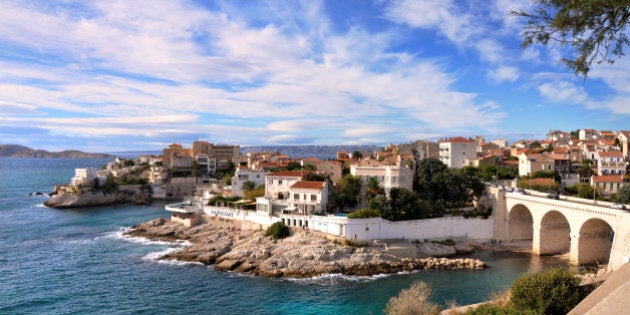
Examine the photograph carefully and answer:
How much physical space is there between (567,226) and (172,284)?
3072cm

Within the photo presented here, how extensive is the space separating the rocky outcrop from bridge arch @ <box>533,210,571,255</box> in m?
57.4

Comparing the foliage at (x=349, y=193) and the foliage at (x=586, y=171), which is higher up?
the foliage at (x=586, y=171)

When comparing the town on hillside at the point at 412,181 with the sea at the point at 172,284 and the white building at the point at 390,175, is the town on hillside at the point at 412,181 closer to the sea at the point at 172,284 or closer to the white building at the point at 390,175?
the white building at the point at 390,175

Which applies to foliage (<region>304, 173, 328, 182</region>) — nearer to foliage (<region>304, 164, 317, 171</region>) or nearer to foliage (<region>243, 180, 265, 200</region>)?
foliage (<region>243, 180, 265, 200</region>)

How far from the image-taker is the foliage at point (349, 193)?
4022cm

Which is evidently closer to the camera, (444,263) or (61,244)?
(444,263)

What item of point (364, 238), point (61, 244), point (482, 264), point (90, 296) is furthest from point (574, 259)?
point (61, 244)

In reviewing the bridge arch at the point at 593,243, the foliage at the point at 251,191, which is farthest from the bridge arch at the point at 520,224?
the foliage at the point at 251,191

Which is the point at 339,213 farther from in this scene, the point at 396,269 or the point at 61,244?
the point at 61,244

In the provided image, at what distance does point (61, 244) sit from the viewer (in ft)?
129

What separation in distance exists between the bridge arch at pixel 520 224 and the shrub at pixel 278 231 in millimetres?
19812

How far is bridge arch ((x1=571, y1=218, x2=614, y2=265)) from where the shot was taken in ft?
102

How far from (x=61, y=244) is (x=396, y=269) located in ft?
98.1

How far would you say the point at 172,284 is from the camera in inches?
1107
